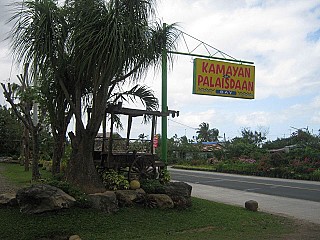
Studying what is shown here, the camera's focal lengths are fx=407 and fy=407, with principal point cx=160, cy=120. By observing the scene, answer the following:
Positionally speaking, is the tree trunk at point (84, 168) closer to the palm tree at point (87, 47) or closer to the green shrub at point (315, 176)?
the palm tree at point (87, 47)

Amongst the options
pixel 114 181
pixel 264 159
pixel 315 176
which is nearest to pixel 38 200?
pixel 114 181

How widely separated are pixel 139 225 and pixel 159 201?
4.93 feet

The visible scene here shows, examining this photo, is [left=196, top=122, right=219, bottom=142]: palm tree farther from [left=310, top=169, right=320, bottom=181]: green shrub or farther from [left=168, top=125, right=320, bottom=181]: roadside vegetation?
[left=310, top=169, right=320, bottom=181]: green shrub

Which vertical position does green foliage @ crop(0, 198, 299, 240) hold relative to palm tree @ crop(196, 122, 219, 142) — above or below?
below

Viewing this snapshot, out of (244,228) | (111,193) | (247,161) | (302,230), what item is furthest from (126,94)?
(247,161)

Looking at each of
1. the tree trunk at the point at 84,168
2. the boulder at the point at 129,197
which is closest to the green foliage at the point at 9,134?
the tree trunk at the point at 84,168

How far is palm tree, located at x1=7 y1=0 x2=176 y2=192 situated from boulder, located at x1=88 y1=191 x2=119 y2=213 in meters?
0.76

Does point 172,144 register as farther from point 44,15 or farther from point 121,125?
point 44,15

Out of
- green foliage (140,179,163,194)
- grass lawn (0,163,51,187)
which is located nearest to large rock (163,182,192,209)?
green foliage (140,179,163,194)

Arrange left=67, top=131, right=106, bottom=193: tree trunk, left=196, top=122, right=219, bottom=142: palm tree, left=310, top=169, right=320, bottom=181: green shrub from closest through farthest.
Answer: left=67, top=131, right=106, bottom=193: tree trunk
left=310, top=169, right=320, bottom=181: green shrub
left=196, top=122, right=219, bottom=142: palm tree

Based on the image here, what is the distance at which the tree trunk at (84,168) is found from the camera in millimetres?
9414

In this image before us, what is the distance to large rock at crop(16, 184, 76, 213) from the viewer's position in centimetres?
775

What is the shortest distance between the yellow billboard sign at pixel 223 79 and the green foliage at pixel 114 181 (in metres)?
5.39

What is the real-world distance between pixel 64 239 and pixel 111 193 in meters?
2.23
